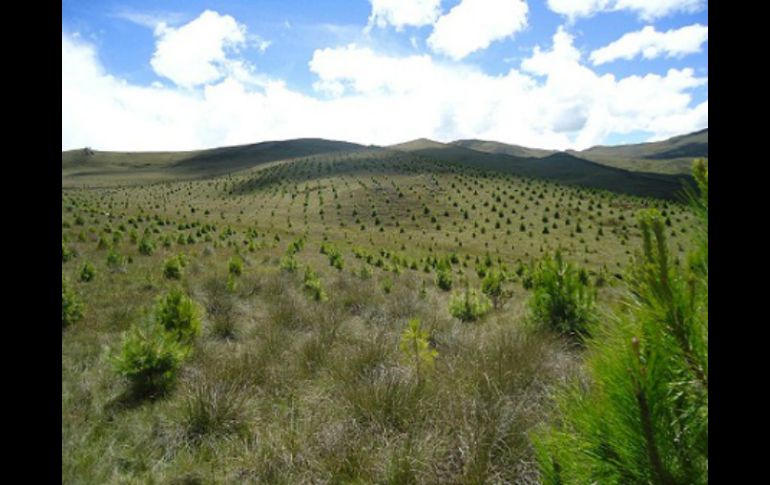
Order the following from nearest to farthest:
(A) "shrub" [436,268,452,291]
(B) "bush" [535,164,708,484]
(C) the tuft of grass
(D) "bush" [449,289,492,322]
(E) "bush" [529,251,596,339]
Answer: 1. (B) "bush" [535,164,708,484]
2. (C) the tuft of grass
3. (E) "bush" [529,251,596,339]
4. (D) "bush" [449,289,492,322]
5. (A) "shrub" [436,268,452,291]

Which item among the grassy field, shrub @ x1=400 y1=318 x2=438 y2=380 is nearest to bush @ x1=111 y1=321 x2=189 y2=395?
the grassy field

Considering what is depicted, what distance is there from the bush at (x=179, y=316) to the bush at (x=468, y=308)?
455 cm

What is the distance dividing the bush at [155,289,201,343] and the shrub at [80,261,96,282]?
5.25 m

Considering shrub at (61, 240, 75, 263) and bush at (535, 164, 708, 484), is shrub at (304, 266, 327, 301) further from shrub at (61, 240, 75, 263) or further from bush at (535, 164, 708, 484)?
bush at (535, 164, 708, 484)

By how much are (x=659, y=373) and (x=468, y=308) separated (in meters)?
6.74

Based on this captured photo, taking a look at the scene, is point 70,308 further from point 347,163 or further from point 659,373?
point 347,163

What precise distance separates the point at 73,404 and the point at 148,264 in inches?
346

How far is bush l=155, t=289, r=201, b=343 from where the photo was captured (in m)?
5.66

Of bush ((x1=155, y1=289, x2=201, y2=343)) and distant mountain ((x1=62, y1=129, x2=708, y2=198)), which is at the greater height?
distant mountain ((x1=62, y1=129, x2=708, y2=198))

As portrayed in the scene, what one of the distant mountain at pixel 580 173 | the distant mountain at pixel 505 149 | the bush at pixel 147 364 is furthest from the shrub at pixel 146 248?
the distant mountain at pixel 505 149

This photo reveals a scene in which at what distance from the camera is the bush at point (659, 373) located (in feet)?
3.08
